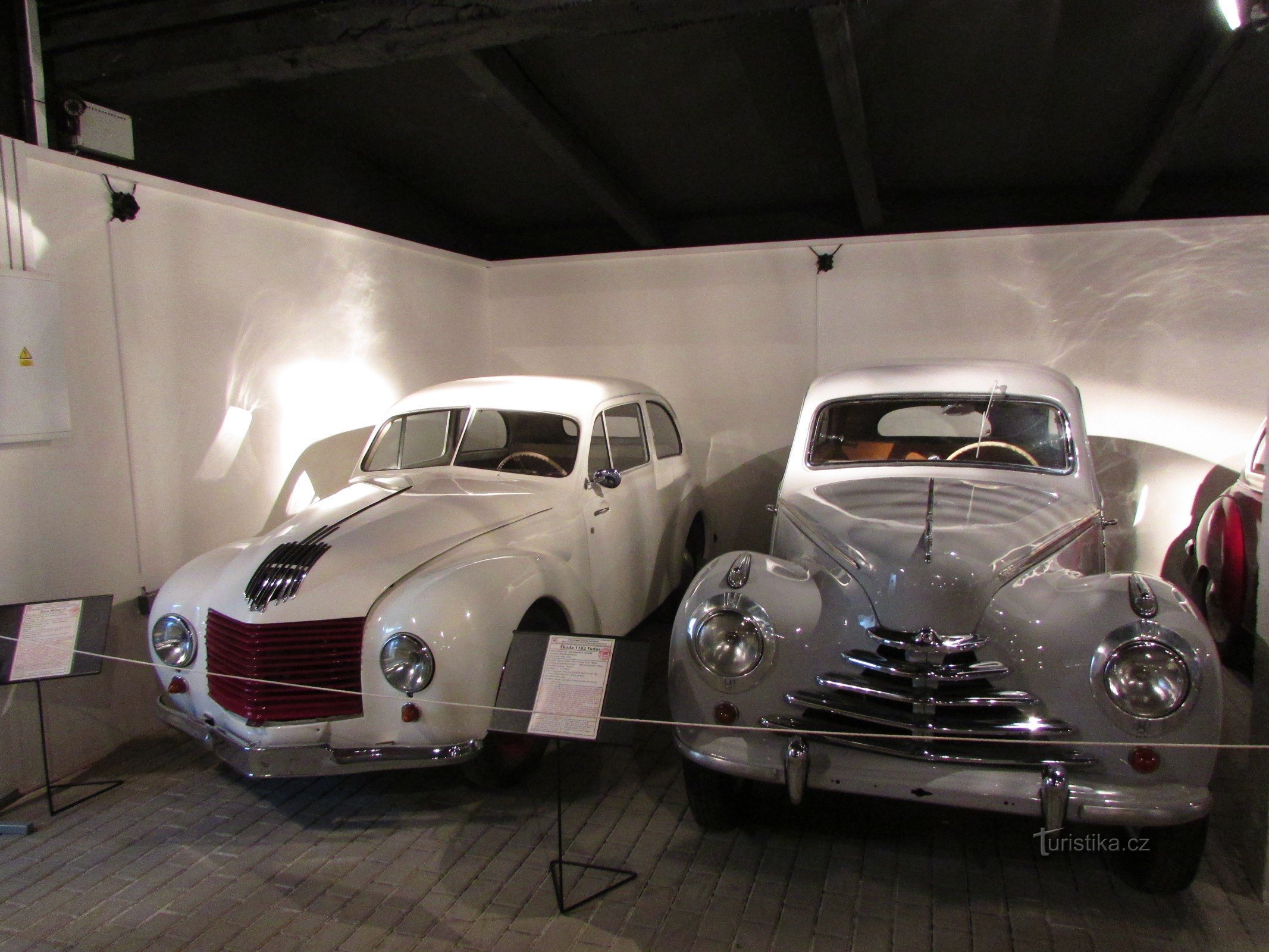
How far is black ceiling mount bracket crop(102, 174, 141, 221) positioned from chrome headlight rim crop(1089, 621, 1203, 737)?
4.52 meters

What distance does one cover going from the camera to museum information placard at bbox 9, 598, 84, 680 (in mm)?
3238

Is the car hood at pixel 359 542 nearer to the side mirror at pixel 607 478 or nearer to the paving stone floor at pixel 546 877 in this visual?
the side mirror at pixel 607 478

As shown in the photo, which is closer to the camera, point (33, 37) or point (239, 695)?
point (239, 695)

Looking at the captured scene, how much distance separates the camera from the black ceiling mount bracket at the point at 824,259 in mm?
6242

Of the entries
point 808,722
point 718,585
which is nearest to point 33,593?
point 718,585

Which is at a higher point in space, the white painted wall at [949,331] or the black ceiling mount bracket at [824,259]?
the black ceiling mount bracket at [824,259]

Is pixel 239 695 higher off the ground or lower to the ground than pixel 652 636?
higher

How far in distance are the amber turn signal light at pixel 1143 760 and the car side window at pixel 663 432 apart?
10.3 feet

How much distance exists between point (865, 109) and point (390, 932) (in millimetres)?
5387

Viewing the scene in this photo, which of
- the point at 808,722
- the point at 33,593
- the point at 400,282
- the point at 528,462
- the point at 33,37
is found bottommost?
the point at 808,722

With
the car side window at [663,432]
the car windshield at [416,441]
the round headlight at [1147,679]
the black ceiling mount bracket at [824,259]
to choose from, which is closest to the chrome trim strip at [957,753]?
→ the round headlight at [1147,679]

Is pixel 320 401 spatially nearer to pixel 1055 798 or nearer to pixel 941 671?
pixel 941 671

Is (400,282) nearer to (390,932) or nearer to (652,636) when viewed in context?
(652,636)

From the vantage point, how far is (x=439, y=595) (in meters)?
2.98
